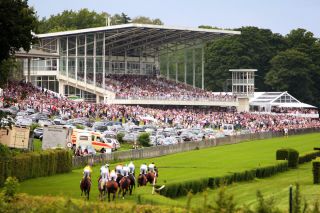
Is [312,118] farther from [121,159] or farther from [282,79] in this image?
[121,159]

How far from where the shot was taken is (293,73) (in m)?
124

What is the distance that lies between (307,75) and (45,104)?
60.2 meters

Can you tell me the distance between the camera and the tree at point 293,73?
407 ft

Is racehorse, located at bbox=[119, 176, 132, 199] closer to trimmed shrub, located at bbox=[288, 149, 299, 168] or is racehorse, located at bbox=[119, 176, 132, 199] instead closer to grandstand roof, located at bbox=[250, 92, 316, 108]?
trimmed shrub, located at bbox=[288, 149, 299, 168]

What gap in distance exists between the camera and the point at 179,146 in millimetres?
58500

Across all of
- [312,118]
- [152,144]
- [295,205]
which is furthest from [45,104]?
[295,205]

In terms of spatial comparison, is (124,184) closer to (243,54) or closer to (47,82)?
(47,82)

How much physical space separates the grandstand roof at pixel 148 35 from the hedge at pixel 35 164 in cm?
4830

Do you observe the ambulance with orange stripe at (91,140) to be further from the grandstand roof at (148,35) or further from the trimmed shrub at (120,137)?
the grandstand roof at (148,35)

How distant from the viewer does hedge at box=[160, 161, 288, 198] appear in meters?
33.2

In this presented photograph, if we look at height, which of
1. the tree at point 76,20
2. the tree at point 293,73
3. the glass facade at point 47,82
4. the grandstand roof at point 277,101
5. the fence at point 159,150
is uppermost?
the tree at point 76,20

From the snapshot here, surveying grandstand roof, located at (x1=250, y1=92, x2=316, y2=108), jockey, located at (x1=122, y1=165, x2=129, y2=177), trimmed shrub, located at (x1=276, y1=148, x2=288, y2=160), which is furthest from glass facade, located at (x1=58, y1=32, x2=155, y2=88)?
jockey, located at (x1=122, y1=165, x2=129, y2=177)

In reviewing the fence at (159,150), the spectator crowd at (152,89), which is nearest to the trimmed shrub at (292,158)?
the fence at (159,150)

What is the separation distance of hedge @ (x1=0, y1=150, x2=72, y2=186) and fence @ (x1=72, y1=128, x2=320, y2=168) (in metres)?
2.54
